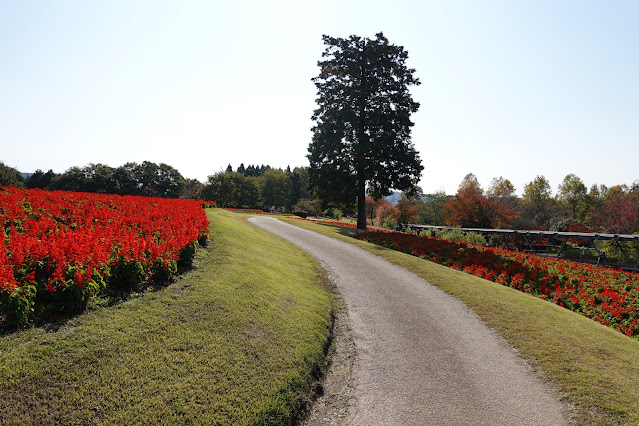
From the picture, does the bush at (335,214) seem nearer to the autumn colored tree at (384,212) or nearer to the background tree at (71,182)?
the autumn colored tree at (384,212)

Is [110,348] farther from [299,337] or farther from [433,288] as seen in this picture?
[433,288]

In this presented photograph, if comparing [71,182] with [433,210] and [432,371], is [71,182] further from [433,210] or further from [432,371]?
[432,371]

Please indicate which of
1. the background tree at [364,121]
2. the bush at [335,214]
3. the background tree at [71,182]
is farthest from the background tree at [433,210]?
the background tree at [71,182]

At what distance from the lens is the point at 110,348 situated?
181 inches

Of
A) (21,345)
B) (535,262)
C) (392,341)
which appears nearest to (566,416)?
(392,341)

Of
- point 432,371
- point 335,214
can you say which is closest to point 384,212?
point 335,214

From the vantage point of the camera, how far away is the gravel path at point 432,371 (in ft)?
15.8

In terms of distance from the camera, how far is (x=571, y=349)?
6902 millimetres

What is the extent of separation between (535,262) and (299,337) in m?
13.5

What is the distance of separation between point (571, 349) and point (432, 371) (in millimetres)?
3424

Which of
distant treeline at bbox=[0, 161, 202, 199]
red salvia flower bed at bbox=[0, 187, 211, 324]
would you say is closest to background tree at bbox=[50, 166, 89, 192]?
distant treeline at bbox=[0, 161, 202, 199]

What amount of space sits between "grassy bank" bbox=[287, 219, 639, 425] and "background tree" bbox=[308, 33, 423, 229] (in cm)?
1648

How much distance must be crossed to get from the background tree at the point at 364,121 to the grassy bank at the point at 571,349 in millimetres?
16476

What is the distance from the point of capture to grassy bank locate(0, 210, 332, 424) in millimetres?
3756
